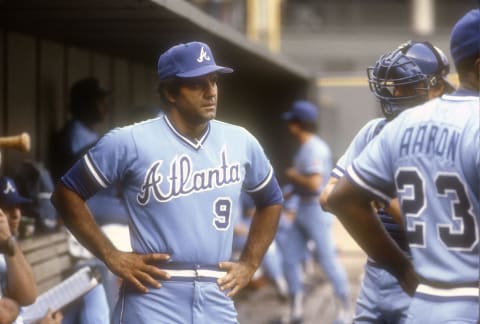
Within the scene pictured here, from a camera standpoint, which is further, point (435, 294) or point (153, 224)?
point (153, 224)

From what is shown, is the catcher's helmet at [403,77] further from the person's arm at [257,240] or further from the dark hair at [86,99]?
the dark hair at [86,99]

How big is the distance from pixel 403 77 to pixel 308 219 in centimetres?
548

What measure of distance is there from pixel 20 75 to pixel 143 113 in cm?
175

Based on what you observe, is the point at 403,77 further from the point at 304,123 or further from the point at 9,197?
the point at 304,123

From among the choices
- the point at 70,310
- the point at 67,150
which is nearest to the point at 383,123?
the point at 70,310

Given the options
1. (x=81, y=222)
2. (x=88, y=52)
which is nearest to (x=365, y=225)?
(x=81, y=222)

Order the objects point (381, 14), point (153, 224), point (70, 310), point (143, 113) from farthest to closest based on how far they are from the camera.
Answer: point (381, 14) < point (143, 113) < point (70, 310) < point (153, 224)

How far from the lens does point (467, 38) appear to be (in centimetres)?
350

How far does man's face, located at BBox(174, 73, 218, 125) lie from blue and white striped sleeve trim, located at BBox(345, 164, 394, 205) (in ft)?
3.66

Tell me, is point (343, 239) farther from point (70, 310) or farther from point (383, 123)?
point (383, 123)

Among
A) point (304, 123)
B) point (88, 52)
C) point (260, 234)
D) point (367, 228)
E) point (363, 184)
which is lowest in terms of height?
point (304, 123)

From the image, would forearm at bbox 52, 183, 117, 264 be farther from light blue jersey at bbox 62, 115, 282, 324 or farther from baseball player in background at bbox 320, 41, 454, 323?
baseball player in background at bbox 320, 41, 454, 323

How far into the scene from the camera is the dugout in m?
6.62

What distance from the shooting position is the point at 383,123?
4.61m
